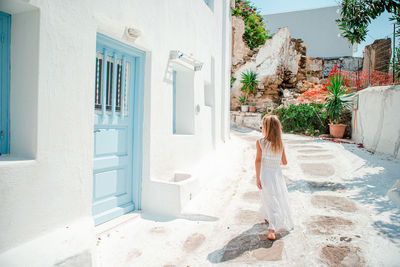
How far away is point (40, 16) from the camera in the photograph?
212 cm

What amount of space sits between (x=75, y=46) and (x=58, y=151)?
40.8 inches

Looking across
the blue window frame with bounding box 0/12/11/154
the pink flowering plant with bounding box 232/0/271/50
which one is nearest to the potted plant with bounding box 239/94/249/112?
the pink flowering plant with bounding box 232/0/271/50

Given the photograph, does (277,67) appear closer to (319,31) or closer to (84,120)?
(319,31)

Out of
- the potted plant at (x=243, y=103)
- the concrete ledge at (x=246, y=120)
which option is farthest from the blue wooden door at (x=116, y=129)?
the potted plant at (x=243, y=103)

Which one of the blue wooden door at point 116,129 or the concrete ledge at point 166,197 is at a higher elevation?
the blue wooden door at point 116,129

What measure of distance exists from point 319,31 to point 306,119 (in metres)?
12.5

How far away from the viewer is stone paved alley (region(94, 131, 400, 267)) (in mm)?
2484

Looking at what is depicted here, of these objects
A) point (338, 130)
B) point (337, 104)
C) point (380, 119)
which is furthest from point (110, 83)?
point (338, 130)

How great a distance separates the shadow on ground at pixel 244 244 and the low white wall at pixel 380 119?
4.55 meters

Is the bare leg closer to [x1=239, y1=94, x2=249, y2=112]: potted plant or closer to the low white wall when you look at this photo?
the low white wall

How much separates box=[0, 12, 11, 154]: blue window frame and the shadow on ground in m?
2.20

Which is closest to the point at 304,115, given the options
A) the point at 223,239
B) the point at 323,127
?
the point at 323,127

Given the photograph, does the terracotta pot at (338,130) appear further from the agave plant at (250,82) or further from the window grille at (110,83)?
→ the window grille at (110,83)

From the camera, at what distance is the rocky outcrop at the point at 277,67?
14.4 m
